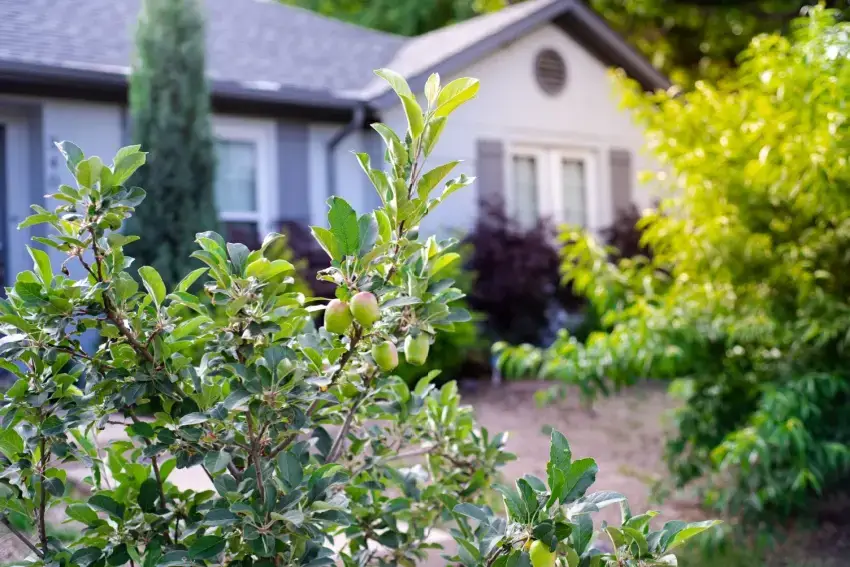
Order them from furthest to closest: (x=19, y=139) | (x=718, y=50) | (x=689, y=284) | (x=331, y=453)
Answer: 1. (x=718, y=50)
2. (x=19, y=139)
3. (x=689, y=284)
4. (x=331, y=453)

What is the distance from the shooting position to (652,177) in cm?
467

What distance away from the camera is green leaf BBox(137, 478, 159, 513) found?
1970mm

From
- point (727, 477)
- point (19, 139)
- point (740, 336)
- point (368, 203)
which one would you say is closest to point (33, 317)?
point (740, 336)

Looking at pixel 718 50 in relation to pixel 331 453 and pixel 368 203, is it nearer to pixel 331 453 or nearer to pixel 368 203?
pixel 368 203

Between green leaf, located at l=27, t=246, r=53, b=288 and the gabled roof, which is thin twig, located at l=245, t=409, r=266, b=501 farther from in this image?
the gabled roof

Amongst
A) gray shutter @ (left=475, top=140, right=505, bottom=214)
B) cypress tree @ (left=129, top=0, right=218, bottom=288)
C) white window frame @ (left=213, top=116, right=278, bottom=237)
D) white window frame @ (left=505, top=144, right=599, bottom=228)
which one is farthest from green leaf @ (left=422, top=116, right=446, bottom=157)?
white window frame @ (left=505, top=144, right=599, bottom=228)

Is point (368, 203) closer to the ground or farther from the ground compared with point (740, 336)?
farther from the ground

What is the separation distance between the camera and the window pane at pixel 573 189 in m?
11.5

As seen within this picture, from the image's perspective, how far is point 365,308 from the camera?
157 cm

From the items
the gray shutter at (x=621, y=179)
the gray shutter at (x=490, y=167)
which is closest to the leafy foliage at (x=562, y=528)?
the gray shutter at (x=490, y=167)

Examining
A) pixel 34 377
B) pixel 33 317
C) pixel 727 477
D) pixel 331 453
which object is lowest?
pixel 727 477

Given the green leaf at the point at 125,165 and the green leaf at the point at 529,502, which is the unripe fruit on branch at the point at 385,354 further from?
the green leaf at the point at 125,165

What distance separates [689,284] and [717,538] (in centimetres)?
143

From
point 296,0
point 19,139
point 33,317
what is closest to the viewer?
point 33,317
